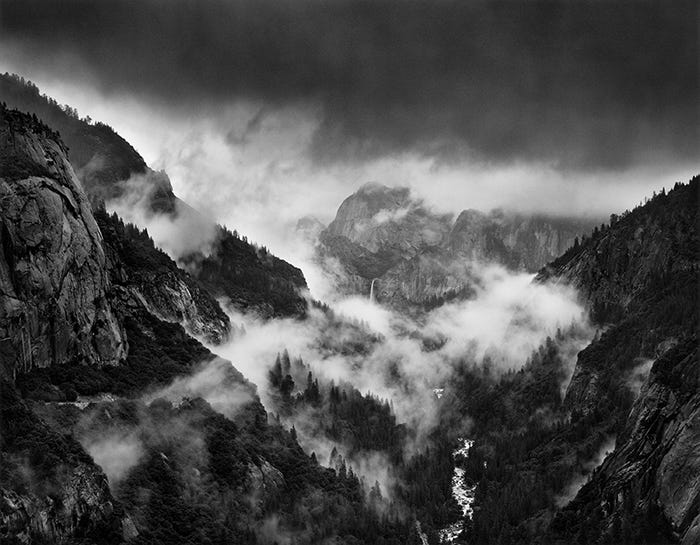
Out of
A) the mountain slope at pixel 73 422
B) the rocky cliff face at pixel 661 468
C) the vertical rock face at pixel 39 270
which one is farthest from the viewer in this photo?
the vertical rock face at pixel 39 270

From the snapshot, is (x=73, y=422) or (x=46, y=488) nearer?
(x=46, y=488)

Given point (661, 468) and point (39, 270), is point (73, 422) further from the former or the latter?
point (661, 468)

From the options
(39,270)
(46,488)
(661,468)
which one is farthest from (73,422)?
(661,468)

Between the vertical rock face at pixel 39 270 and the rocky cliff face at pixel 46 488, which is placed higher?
the vertical rock face at pixel 39 270

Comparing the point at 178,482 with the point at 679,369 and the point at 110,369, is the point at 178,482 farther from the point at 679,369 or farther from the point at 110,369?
the point at 679,369

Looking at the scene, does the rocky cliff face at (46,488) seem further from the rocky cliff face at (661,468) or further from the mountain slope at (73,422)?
the rocky cliff face at (661,468)

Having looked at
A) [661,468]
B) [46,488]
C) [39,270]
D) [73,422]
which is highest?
[39,270]

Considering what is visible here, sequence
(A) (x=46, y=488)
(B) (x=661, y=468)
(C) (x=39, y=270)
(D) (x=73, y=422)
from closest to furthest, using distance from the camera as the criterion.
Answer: (A) (x=46, y=488) < (D) (x=73, y=422) < (B) (x=661, y=468) < (C) (x=39, y=270)

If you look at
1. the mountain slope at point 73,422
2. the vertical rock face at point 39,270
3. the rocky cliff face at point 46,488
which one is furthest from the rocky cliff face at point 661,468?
the vertical rock face at point 39,270

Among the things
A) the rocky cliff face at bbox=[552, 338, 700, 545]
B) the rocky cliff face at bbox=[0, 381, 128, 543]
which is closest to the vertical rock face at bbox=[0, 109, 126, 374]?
the rocky cliff face at bbox=[0, 381, 128, 543]
